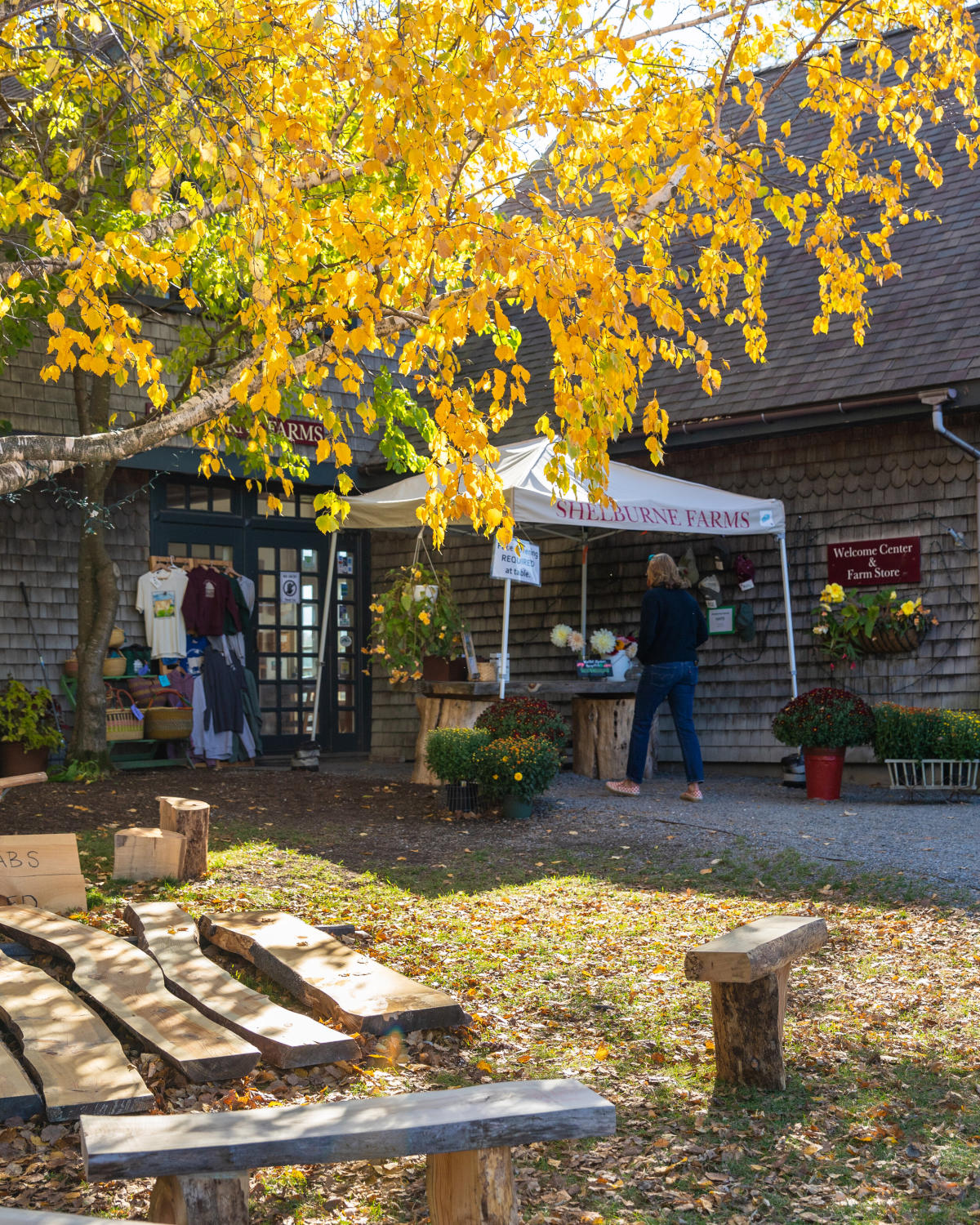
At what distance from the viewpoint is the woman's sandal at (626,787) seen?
9172 mm

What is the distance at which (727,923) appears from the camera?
5668 mm

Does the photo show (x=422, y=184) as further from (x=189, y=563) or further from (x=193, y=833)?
(x=189, y=563)

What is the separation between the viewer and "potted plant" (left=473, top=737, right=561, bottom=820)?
26.8ft

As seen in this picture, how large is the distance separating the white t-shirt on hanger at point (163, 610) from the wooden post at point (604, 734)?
3992 mm

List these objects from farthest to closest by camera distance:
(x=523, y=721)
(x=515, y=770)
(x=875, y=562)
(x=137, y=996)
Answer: (x=875, y=562) < (x=523, y=721) < (x=515, y=770) < (x=137, y=996)

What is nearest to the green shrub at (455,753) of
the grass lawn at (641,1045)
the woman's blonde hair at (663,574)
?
the grass lawn at (641,1045)

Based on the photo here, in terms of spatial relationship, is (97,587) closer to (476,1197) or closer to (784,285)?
(784,285)

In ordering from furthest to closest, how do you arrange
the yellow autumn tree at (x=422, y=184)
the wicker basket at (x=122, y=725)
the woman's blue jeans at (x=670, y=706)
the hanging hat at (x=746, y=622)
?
the wicker basket at (x=122, y=725), the hanging hat at (x=746, y=622), the woman's blue jeans at (x=670, y=706), the yellow autumn tree at (x=422, y=184)

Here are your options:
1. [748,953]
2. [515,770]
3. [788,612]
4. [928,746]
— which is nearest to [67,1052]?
[748,953]

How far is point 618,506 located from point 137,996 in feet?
19.4

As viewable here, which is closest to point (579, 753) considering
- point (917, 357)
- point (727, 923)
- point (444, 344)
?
point (917, 357)

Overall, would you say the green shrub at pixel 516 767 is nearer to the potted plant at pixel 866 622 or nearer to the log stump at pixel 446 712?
the log stump at pixel 446 712

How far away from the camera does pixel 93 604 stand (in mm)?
10805

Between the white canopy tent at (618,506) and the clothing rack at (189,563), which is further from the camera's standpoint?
the clothing rack at (189,563)
